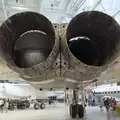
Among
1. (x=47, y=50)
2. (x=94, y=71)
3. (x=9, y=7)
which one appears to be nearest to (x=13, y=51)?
(x=47, y=50)

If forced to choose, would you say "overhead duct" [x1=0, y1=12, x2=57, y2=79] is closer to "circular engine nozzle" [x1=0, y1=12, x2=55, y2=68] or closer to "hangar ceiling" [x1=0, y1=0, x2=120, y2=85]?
"circular engine nozzle" [x1=0, y1=12, x2=55, y2=68]

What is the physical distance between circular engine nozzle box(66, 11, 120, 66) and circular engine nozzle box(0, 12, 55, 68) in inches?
13.4

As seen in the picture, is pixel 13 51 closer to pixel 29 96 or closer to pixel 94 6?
pixel 94 6

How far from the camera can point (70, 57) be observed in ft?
8.82

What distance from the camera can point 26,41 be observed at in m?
3.29

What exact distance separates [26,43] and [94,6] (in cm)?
724

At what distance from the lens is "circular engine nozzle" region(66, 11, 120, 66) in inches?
111

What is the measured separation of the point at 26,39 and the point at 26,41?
3 centimetres

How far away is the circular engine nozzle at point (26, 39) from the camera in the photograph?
2.87 meters

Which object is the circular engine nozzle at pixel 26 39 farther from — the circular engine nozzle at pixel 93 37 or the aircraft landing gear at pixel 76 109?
the aircraft landing gear at pixel 76 109

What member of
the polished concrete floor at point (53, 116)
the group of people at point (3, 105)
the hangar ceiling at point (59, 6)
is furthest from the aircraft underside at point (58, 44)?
the group of people at point (3, 105)

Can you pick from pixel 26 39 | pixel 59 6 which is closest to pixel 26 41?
pixel 26 39

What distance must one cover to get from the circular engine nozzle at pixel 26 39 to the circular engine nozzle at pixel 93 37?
0.34 meters

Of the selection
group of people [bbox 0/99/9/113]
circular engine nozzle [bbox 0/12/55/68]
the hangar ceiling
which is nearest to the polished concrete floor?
group of people [bbox 0/99/9/113]
